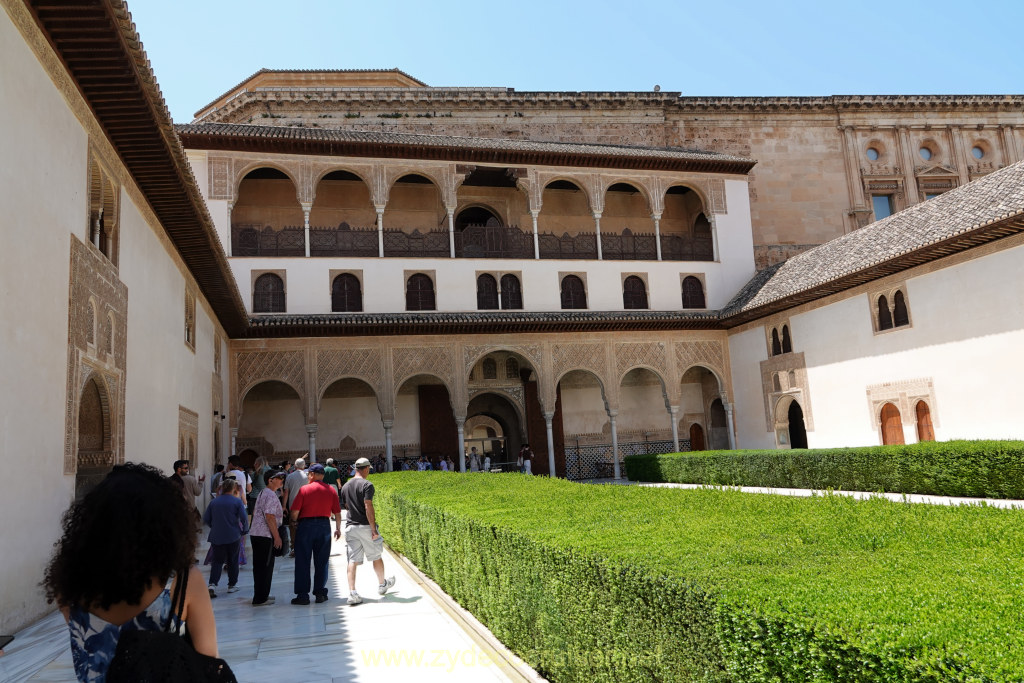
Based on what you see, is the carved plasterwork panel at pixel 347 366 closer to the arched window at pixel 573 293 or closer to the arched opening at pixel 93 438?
the arched window at pixel 573 293

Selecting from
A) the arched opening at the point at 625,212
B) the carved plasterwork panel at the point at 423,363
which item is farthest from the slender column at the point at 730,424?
the carved plasterwork panel at the point at 423,363

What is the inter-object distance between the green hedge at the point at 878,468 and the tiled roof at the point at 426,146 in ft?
29.8

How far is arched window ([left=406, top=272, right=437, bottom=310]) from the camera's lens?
22.3m

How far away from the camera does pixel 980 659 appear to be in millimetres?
1950

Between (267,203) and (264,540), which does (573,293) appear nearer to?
(267,203)

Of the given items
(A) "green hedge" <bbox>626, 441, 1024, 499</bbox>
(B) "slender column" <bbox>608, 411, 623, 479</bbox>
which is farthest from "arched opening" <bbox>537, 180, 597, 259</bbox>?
(A) "green hedge" <bbox>626, 441, 1024, 499</bbox>

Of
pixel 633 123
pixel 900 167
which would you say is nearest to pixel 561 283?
pixel 633 123

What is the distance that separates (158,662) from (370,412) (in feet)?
70.7

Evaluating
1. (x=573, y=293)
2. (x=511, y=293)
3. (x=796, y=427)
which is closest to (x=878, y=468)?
(x=796, y=427)

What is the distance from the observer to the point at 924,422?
55.4ft

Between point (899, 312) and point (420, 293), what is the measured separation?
477 inches

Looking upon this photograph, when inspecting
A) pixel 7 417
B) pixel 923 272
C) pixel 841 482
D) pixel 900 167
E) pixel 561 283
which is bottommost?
pixel 841 482

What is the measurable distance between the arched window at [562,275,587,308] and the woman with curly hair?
2137cm

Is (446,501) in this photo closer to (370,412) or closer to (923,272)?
(923,272)
